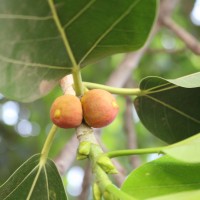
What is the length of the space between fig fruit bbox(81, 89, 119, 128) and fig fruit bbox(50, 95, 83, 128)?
1 centimetres

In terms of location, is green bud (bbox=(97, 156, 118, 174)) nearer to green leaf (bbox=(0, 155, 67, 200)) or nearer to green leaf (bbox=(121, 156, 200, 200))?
green leaf (bbox=(121, 156, 200, 200))

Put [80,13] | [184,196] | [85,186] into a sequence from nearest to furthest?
[184,196] → [80,13] → [85,186]

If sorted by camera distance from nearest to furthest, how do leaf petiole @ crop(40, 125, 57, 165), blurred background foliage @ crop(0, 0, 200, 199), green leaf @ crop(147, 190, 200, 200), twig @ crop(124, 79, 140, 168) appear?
green leaf @ crop(147, 190, 200, 200) → leaf petiole @ crop(40, 125, 57, 165) → twig @ crop(124, 79, 140, 168) → blurred background foliage @ crop(0, 0, 200, 199)

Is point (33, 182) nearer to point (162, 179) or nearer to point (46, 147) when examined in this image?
point (46, 147)

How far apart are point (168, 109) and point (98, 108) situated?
0.30 meters

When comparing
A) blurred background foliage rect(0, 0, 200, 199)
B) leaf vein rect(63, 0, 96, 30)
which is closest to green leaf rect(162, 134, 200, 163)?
leaf vein rect(63, 0, 96, 30)

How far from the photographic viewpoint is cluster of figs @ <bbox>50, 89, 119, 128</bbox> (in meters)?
0.88

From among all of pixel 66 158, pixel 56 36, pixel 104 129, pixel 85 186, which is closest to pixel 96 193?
pixel 56 36

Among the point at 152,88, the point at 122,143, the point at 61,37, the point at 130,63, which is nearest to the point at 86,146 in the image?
the point at 61,37

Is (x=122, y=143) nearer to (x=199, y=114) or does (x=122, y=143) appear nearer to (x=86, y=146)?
(x=199, y=114)

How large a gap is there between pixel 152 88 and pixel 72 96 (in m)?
0.24

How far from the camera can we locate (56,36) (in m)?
0.83

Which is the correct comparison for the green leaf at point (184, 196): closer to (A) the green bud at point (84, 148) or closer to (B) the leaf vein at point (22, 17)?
(A) the green bud at point (84, 148)

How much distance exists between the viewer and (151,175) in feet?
2.78
